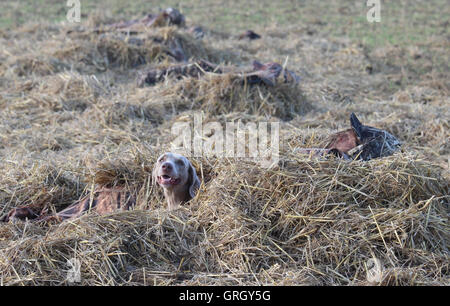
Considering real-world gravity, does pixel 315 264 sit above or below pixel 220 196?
below

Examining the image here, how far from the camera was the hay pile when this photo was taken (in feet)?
11.0

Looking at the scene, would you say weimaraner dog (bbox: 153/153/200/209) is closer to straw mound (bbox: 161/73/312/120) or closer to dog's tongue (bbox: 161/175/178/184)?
dog's tongue (bbox: 161/175/178/184)

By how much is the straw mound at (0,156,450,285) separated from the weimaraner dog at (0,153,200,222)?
224mm

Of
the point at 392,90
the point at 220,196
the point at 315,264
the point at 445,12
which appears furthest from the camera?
the point at 445,12

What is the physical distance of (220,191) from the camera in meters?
3.86

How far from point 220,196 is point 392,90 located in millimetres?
5416

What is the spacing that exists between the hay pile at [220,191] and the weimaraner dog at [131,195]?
104mm

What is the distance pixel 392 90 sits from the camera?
8.41 meters

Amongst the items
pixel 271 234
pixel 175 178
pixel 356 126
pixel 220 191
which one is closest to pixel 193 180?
pixel 175 178

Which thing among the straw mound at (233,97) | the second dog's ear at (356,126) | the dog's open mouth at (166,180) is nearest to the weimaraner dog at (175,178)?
the dog's open mouth at (166,180)

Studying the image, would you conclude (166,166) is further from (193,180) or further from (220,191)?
(220,191)

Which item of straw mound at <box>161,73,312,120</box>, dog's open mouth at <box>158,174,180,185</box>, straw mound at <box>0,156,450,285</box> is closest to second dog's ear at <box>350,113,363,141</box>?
straw mound at <box>0,156,450,285</box>
